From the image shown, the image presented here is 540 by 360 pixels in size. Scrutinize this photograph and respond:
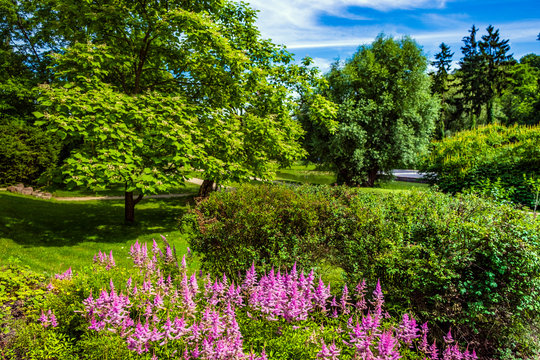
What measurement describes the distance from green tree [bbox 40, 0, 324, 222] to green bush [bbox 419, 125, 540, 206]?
1012cm

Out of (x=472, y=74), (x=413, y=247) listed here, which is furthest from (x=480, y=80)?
(x=413, y=247)

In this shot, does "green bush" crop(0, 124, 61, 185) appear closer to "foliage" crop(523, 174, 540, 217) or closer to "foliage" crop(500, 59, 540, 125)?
"foliage" crop(523, 174, 540, 217)

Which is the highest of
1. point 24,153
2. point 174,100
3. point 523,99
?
Answer: point 523,99

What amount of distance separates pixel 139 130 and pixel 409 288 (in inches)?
355

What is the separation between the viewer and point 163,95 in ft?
35.9

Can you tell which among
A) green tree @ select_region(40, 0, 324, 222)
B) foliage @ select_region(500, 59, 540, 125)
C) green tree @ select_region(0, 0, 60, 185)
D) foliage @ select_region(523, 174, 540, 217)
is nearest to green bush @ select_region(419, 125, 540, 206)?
foliage @ select_region(523, 174, 540, 217)

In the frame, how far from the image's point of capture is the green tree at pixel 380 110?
2467cm

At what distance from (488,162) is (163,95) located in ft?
52.8

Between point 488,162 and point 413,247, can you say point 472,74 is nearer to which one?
point 488,162

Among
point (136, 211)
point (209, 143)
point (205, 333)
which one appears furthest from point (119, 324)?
point (136, 211)

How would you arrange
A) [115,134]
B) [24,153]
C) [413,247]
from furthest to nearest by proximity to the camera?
Result: [24,153]
[115,134]
[413,247]

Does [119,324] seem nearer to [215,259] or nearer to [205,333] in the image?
[205,333]

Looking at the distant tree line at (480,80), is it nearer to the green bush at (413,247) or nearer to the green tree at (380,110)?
the green tree at (380,110)

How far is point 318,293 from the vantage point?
439 centimetres
